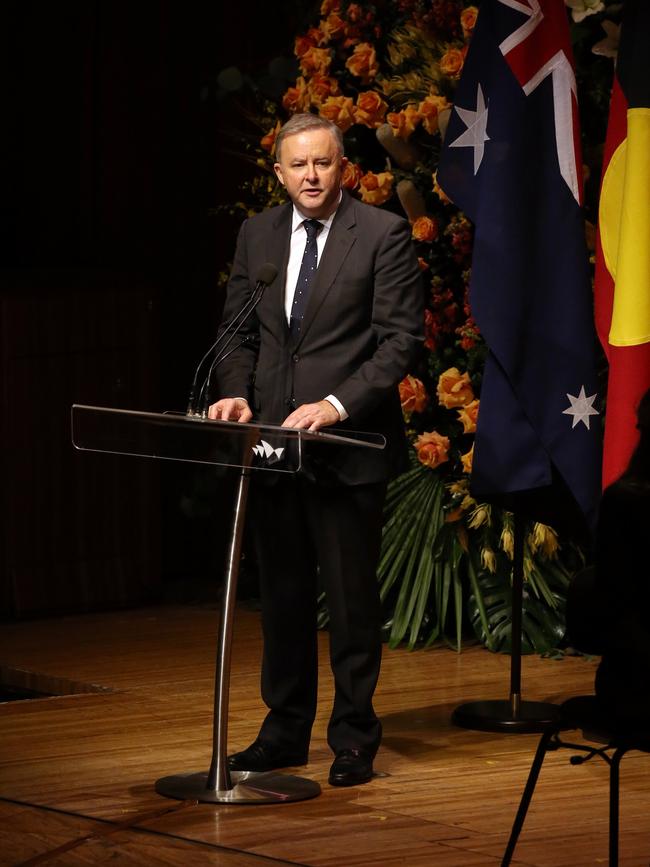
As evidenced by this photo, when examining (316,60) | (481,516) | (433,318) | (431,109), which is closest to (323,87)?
(316,60)

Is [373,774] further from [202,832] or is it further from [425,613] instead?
[425,613]

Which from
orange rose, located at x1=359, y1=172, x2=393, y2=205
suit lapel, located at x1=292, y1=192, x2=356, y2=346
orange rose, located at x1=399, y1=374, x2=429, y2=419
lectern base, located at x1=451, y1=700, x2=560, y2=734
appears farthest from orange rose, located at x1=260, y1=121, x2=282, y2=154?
lectern base, located at x1=451, y1=700, x2=560, y2=734

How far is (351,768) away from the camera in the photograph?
13.6 feet

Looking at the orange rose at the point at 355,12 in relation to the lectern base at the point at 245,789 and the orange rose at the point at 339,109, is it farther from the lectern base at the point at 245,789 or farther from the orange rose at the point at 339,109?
the lectern base at the point at 245,789

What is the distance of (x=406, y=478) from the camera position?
603cm

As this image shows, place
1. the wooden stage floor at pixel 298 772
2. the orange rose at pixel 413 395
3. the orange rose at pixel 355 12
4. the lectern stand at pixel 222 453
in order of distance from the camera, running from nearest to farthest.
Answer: the lectern stand at pixel 222 453, the wooden stage floor at pixel 298 772, the orange rose at pixel 413 395, the orange rose at pixel 355 12

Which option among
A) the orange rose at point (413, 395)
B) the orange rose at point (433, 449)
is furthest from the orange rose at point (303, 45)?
the orange rose at point (433, 449)

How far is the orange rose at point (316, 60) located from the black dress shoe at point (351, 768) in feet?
8.85

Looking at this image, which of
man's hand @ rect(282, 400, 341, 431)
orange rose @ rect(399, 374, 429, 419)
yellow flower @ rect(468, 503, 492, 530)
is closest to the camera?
man's hand @ rect(282, 400, 341, 431)

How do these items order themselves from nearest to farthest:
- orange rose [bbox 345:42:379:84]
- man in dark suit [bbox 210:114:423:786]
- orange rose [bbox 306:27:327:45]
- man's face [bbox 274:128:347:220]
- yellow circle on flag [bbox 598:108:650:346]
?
man's face [bbox 274:128:347:220] → man in dark suit [bbox 210:114:423:786] → yellow circle on flag [bbox 598:108:650:346] → orange rose [bbox 345:42:379:84] → orange rose [bbox 306:27:327:45]

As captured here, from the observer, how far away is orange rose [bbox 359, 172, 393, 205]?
5.80 meters

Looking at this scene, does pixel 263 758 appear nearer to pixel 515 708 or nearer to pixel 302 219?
pixel 515 708

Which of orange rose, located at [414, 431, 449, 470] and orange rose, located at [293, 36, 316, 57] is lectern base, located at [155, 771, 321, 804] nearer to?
orange rose, located at [414, 431, 449, 470]

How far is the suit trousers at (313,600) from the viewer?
4160mm
